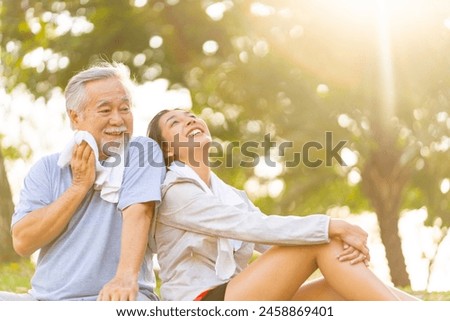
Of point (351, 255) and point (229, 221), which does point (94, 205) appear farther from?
point (351, 255)

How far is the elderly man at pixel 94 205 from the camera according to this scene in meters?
3.33

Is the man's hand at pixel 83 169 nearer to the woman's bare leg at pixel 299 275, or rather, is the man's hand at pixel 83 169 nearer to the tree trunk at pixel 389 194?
the woman's bare leg at pixel 299 275

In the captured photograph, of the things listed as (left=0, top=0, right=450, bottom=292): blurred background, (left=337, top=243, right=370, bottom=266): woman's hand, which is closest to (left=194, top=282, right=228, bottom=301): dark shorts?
(left=337, top=243, right=370, bottom=266): woman's hand

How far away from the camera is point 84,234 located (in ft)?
11.3

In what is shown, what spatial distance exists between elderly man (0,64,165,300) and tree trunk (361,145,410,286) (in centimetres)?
663

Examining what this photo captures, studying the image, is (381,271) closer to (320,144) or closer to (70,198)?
(320,144)

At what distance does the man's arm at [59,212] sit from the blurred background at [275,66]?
4927 millimetres

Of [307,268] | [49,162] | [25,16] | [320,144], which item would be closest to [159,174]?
[49,162]

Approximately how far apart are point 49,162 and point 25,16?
598 centimetres

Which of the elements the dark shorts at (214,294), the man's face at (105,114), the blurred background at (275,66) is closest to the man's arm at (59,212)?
the man's face at (105,114)

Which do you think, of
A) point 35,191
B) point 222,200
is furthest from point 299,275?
point 35,191

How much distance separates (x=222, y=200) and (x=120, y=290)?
2.27ft

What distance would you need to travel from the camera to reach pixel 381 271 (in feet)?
35.3
